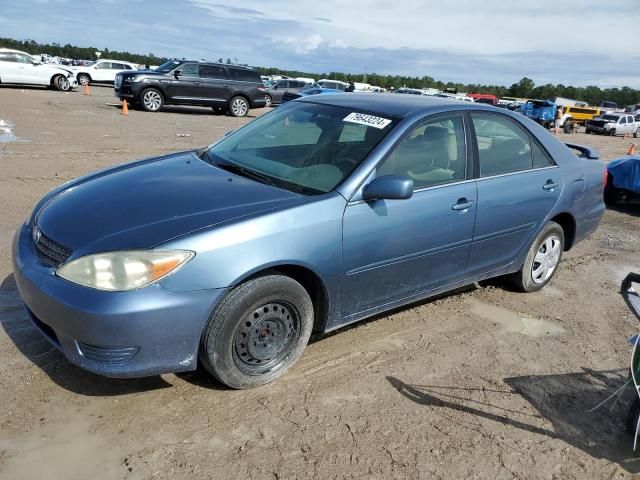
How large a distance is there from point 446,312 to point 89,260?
2.87m

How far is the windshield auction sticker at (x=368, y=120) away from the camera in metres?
3.65

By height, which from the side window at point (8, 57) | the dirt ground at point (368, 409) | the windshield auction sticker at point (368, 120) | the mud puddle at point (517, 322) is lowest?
the dirt ground at point (368, 409)

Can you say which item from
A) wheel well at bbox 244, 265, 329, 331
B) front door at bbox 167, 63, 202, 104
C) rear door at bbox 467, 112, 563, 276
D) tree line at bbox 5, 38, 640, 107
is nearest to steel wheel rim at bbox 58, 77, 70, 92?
front door at bbox 167, 63, 202, 104

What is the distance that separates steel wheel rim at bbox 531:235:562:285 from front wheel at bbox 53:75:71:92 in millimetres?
26316

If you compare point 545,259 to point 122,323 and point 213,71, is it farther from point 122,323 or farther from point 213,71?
point 213,71

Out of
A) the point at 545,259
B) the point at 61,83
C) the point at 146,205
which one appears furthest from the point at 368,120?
the point at 61,83

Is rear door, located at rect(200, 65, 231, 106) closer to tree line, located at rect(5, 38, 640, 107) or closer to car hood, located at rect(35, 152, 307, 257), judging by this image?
car hood, located at rect(35, 152, 307, 257)

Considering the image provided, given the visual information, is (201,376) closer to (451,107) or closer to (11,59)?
(451,107)

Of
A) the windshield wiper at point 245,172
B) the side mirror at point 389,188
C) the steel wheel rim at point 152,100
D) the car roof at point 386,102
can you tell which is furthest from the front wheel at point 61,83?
the side mirror at point 389,188

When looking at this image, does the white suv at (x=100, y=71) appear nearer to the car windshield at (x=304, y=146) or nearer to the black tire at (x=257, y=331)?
the car windshield at (x=304, y=146)

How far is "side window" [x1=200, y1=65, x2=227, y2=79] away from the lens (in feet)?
64.2

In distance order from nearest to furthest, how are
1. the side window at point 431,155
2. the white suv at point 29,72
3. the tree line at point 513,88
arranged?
the side window at point 431,155 → the white suv at point 29,72 → the tree line at point 513,88

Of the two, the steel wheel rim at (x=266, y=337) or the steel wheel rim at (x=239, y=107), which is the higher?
the steel wheel rim at (x=239, y=107)

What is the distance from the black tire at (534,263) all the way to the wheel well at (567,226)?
0.34 feet
